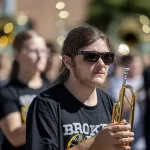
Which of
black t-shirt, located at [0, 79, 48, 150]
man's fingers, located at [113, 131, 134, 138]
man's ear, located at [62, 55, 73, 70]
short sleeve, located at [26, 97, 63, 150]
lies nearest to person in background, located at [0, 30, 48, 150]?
black t-shirt, located at [0, 79, 48, 150]

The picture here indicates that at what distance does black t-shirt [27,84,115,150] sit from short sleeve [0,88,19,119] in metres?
1.70

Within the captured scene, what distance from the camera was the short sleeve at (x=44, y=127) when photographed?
420 cm

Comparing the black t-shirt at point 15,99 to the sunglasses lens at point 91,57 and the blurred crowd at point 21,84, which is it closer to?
the blurred crowd at point 21,84

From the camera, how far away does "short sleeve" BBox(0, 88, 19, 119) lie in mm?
6082

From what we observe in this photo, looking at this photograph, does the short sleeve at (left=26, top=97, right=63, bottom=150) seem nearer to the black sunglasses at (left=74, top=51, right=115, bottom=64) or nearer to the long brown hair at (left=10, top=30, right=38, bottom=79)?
the black sunglasses at (left=74, top=51, right=115, bottom=64)

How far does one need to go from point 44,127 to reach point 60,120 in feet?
0.41

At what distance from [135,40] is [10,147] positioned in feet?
53.8

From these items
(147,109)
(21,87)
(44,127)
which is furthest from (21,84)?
(147,109)

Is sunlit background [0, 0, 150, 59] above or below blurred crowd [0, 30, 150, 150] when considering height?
above

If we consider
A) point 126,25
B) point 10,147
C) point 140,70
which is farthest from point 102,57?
point 126,25

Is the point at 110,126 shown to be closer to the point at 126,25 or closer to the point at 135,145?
the point at 135,145

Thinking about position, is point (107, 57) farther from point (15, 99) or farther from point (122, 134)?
point (15, 99)

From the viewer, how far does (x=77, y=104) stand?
173 inches

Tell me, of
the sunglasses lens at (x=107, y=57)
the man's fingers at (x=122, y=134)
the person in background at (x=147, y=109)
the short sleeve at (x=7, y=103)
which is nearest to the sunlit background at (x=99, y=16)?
the person in background at (x=147, y=109)
